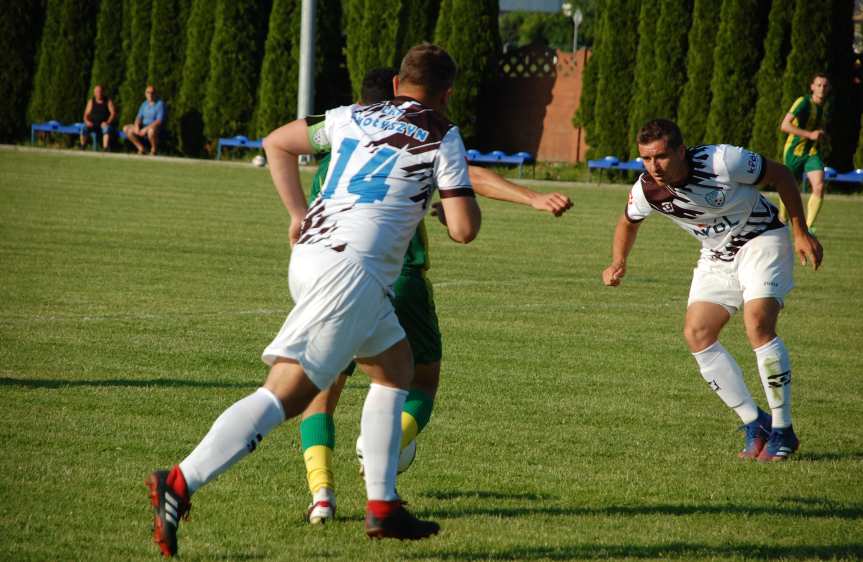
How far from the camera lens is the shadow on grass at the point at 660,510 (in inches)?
220

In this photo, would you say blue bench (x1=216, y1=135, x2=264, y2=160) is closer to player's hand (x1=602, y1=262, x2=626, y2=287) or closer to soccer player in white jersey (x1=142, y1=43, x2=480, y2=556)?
player's hand (x1=602, y1=262, x2=626, y2=287)

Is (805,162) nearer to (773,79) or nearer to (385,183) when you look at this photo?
(773,79)

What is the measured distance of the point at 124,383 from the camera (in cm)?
799

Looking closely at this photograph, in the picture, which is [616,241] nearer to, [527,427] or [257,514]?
[527,427]

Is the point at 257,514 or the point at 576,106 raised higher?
the point at 257,514

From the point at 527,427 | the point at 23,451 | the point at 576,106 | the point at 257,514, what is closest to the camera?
the point at 257,514

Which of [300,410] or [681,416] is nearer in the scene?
[300,410]

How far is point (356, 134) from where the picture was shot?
4844 millimetres

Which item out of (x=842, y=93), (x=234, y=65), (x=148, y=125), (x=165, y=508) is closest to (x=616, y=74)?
(x=842, y=93)

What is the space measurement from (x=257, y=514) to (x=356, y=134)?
1679 mm

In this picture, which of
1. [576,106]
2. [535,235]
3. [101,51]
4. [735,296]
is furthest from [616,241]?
[101,51]

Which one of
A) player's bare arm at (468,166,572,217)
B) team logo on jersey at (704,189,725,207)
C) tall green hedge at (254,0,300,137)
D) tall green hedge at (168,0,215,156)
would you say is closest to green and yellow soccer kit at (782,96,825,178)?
team logo on jersey at (704,189,725,207)

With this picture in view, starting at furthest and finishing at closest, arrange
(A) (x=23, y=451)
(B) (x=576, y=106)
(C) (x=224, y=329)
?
1. (B) (x=576, y=106)
2. (C) (x=224, y=329)
3. (A) (x=23, y=451)

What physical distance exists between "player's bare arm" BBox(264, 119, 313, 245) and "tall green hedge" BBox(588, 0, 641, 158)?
A: 26.7 meters
